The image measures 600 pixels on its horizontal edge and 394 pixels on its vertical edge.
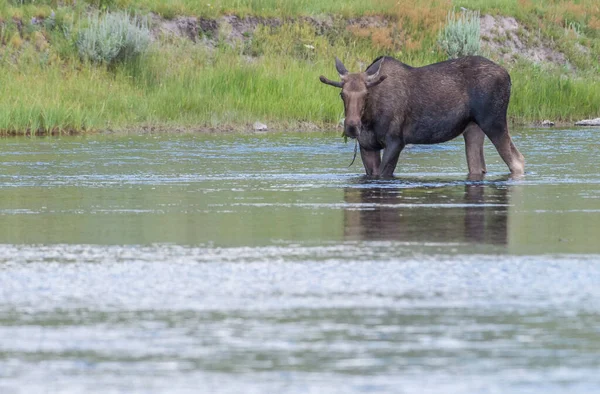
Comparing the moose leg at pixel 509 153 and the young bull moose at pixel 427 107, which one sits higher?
the young bull moose at pixel 427 107

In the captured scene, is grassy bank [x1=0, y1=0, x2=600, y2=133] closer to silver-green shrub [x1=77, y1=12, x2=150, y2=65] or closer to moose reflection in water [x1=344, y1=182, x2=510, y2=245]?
silver-green shrub [x1=77, y1=12, x2=150, y2=65]

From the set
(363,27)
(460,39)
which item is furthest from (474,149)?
(363,27)

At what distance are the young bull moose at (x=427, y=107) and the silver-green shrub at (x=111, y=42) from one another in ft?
42.1

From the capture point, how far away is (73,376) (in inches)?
219

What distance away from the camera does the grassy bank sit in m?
26.6

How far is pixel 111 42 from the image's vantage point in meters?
28.7

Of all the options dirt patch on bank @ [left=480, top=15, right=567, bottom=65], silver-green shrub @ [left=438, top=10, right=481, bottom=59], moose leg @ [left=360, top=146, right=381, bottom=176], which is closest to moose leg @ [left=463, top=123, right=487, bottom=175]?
moose leg @ [left=360, top=146, right=381, bottom=176]

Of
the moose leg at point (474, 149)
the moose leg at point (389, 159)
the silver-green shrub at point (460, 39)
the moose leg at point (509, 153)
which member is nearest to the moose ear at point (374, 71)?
the moose leg at point (389, 159)

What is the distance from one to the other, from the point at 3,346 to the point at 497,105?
38.4ft

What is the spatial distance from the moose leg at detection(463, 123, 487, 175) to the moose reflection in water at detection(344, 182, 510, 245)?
1.43m

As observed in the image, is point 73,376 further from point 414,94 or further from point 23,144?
point 23,144

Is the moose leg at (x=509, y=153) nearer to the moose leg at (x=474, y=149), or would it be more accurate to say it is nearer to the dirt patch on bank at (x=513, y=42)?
the moose leg at (x=474, y=149)

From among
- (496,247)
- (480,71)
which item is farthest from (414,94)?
(496,247)

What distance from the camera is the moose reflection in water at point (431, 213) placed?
1007 centimetres
